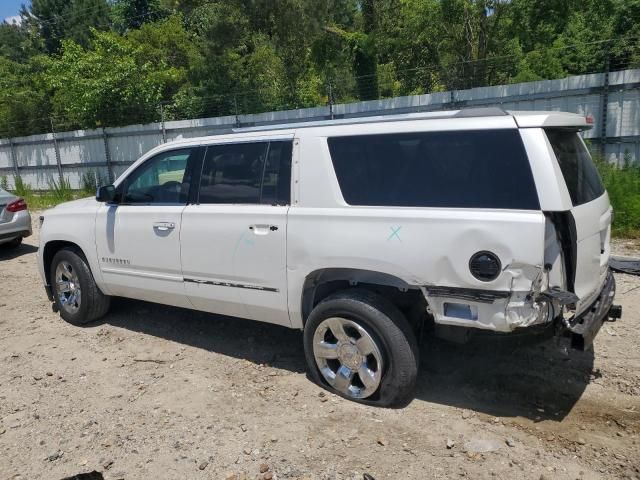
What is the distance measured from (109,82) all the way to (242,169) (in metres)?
14.6

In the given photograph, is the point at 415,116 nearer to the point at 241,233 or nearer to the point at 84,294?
the point at 241,233

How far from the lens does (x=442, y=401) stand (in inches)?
155

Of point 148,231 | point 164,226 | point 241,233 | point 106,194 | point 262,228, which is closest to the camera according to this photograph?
point 262,228

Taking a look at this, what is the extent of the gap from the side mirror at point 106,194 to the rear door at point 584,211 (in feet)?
12.5

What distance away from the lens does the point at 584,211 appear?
3430 mm

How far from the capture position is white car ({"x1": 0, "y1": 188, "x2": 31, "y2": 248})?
9.29 meters

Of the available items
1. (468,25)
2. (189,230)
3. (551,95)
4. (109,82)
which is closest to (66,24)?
(109,82)

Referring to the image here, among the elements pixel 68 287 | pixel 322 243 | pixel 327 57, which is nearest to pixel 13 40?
pixel 327 57

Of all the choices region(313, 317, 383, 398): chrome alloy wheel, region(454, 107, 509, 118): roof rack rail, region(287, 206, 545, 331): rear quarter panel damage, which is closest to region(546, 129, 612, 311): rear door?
region(454, 107, 509, 118): roof rack rail

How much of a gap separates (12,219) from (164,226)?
19.8ft

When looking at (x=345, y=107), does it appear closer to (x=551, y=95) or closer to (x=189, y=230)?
(x=551, y=95)

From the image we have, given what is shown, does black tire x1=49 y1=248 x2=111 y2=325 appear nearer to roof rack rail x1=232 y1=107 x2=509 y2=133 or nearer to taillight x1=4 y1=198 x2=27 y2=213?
roof rack rail x1=232 y1=107 x2=509 y2=133

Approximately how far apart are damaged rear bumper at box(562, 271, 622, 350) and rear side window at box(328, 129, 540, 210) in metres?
0.85

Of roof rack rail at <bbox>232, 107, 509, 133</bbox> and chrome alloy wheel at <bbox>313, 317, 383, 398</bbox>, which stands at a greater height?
roof rack rail at <bbox>232, 107, 509, 133</bbox>
